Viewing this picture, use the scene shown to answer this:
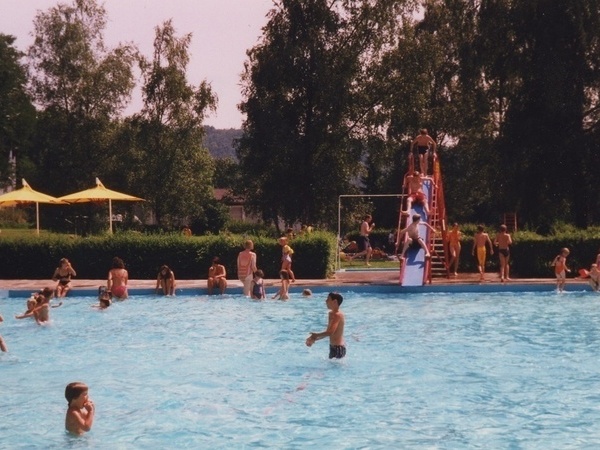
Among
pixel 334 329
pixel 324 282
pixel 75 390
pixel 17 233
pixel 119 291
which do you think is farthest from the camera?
pixel 17 233

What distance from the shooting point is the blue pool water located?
9828 mm

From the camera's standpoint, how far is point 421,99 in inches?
1710

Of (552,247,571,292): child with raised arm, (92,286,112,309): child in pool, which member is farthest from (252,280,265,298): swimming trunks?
(552,247,571,292): child with raised arm

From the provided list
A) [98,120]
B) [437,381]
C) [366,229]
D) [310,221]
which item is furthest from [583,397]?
[98,120]

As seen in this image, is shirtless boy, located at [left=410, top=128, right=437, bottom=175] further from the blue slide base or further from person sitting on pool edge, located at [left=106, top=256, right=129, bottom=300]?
person sitting on pool edge, located at [left=106, top=256, right=129, bottom=300]

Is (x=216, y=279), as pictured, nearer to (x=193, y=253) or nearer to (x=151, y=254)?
(x=193, y=253)

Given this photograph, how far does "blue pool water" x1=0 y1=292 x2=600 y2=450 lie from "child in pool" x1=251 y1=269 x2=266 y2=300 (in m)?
1.03

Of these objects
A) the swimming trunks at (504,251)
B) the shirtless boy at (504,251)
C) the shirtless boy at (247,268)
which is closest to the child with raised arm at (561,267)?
the shirtless boy at (504,251)

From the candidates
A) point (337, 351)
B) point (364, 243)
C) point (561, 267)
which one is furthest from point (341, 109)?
point (337, 351)

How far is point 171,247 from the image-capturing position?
90.7 ft

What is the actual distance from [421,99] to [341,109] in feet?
13.5

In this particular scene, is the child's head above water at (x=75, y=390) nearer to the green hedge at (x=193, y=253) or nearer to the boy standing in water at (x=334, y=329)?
the boy standing in water at (x=334, y=329)

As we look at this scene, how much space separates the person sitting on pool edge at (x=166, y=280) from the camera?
23141 mm

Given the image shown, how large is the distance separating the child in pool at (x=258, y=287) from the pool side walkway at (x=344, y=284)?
1.48 m
